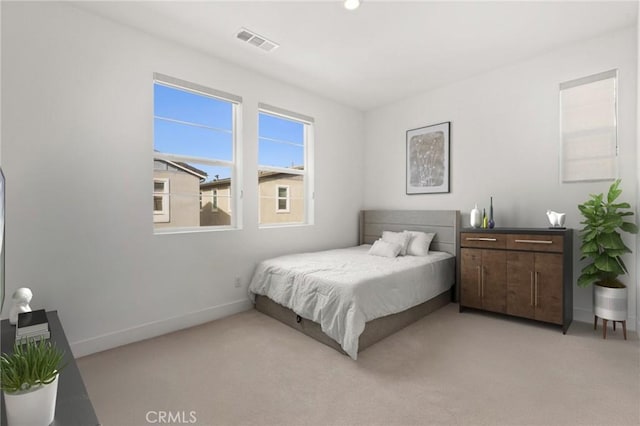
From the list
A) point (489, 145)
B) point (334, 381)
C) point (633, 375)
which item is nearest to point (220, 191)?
point (334, 381)

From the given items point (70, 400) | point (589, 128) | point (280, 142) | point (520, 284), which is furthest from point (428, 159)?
point (70, 400)

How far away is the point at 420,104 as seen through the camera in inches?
167

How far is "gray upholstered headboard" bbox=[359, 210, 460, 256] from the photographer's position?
3.80 m

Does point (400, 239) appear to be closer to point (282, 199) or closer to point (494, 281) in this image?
point (494, 281)

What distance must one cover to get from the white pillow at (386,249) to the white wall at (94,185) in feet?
5.60

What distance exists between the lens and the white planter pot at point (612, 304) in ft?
8.45

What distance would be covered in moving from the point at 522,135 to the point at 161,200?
3.88 metres

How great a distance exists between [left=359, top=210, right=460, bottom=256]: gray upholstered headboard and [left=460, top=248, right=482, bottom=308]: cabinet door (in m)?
0.39

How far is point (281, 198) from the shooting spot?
13.2ft

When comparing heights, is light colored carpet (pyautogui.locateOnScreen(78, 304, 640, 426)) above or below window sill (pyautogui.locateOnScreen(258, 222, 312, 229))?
below

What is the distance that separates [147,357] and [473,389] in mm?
2348

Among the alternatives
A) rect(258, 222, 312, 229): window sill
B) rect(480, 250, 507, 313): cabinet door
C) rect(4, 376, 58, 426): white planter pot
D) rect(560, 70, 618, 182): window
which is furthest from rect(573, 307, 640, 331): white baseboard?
rect(4, 376, 58, 426): white planter pot

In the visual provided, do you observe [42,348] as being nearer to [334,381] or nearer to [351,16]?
[334,381]

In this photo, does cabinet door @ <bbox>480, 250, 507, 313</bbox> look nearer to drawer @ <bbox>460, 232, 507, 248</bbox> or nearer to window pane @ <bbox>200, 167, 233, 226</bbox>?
drawer @ <bbox>460, 232, 507, 248</bbox>
